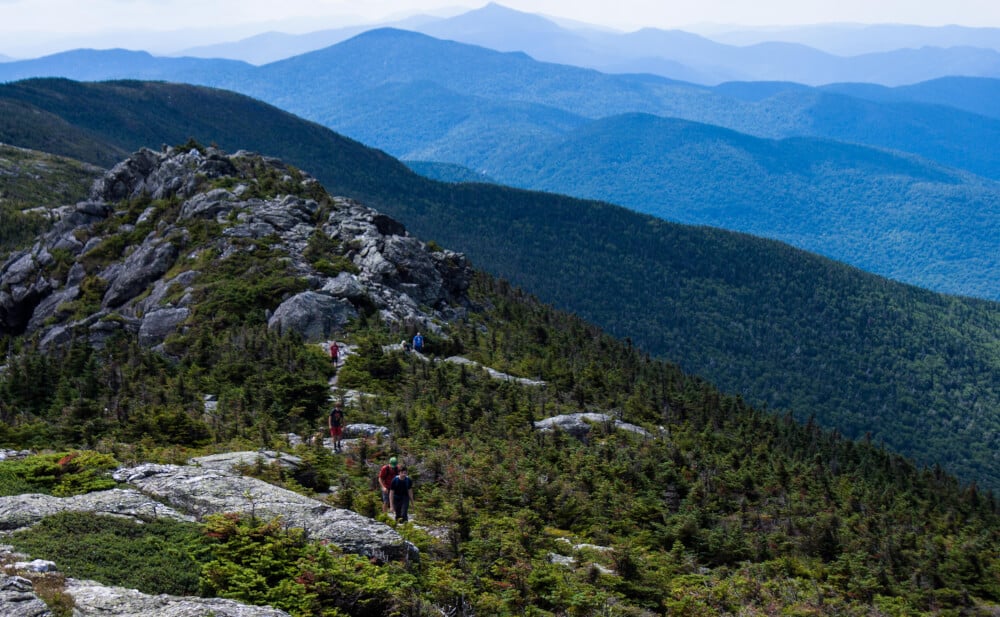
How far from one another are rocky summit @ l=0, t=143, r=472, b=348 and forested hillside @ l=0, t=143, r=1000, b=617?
1.14 feet

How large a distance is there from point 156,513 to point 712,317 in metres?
183

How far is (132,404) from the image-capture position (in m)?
32.9

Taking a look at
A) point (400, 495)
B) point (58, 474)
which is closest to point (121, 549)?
point (58, 474)

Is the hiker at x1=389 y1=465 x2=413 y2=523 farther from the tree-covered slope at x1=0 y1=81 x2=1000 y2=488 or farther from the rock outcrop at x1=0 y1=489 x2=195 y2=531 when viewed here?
the tree-covered slope at x1=0 y1=81 x2=1000 y2=488

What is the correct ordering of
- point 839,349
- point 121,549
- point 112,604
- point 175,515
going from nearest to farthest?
1. point 112,604
2. point 121,549
3. point 175,515
4. point 839,349

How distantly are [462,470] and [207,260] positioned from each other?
89.8 ft

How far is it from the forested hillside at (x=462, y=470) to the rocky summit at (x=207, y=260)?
35cm

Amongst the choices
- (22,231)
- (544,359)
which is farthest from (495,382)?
(22,231)

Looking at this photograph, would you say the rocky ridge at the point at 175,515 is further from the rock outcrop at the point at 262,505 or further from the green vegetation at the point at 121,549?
the green vegetation at the point at 121,549

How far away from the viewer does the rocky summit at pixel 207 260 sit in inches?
1772

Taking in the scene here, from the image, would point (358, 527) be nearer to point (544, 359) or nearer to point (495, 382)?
point (495, 382)

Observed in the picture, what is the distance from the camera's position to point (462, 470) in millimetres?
26781

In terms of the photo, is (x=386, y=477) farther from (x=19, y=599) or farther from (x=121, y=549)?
(x=19, y=599)

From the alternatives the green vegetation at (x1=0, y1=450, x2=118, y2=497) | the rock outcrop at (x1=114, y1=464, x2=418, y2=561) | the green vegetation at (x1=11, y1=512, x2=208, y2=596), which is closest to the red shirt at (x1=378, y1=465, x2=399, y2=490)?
the rock outcrop at (x1=114, y1=464, x2=418, y2=561)
